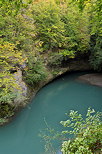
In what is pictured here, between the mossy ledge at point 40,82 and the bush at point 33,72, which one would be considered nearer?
the mossy ledge at point 40,82

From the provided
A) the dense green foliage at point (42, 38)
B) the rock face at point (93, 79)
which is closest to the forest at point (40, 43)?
the dense green foliage at point (42, 38)

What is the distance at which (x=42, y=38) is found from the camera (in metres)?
9.80

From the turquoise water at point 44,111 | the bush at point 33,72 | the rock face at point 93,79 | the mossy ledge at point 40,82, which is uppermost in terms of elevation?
the bush at point 33,72

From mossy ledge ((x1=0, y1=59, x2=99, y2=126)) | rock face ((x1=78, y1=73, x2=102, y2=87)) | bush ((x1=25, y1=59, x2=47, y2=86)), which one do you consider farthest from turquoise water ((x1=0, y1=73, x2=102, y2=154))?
bush ((x1=25, y1=59, x2=47, y2=86))

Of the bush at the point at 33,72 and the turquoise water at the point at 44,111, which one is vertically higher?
the bush at the point at 33,72

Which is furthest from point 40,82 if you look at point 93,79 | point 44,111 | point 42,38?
point 93,79

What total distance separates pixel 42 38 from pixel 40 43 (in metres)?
0.71

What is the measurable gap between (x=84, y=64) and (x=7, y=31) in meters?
7.86

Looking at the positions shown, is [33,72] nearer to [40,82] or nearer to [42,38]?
Result: [40,82]

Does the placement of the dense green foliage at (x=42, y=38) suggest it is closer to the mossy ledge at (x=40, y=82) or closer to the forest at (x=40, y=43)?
the forest at (x=40, y=43)

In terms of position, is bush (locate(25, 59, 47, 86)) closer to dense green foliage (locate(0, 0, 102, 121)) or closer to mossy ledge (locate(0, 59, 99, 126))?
dense green foliage (locate(0, 0, 102, 121))

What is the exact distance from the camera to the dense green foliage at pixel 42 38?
636 cm

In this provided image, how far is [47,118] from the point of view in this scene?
6.07 metres

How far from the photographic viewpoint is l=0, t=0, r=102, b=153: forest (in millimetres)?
5707
